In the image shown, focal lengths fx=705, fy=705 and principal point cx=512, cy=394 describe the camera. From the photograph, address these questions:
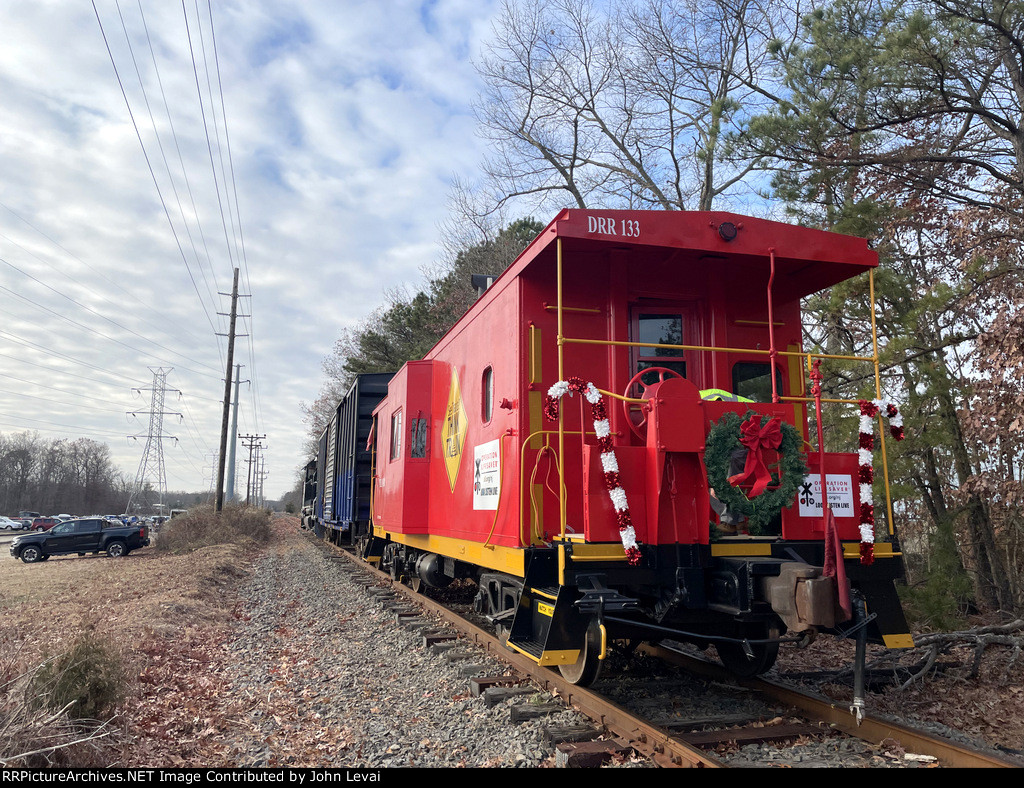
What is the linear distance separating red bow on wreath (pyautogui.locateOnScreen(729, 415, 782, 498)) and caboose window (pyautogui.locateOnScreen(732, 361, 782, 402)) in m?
1.42

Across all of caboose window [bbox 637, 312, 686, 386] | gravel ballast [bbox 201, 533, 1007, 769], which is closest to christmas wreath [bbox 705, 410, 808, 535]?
caboose window [bbox 637, 312, 686, 386]

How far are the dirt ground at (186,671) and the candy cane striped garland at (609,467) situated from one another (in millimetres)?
2342

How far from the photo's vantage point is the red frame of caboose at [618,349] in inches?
187

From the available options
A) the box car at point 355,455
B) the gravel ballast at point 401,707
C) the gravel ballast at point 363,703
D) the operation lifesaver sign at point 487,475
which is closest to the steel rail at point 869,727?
the gravel ballast at point 401,707

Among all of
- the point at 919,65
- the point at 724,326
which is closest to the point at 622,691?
the point at 724,326

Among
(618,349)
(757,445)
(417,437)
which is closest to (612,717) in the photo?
(757,445)

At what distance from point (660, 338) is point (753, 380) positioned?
3.06 feet

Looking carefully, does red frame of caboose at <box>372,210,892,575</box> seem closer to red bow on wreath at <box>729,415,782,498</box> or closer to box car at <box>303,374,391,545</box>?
red bow on wreath at <box>729,415,782,498</box>

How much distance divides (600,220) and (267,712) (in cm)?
442

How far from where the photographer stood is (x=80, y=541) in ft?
78.3

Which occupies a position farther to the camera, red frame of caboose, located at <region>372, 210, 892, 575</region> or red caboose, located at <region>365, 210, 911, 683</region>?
red frame of caboose, located at <region>372, 210, 892, 575</region>

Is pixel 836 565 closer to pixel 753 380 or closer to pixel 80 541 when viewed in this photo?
pixel 753 380

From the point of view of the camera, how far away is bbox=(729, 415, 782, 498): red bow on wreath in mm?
4645
